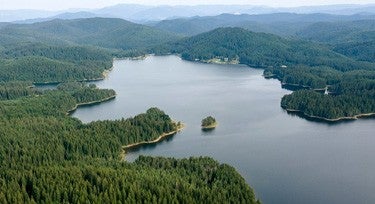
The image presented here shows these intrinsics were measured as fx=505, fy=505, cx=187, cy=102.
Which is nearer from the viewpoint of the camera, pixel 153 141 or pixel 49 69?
pixel 153 141

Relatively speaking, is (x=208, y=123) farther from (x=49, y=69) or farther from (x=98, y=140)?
(x=49, y=69)

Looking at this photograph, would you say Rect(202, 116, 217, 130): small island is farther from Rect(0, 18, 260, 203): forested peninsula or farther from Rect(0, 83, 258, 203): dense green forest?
Rect(0, 83, 258, 203): dense green forest

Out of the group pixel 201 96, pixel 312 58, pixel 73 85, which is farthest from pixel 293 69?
pixel 73 85

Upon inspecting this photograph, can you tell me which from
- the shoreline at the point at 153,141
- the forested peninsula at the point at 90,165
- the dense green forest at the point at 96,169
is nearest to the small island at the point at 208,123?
the shoreline at the point at 153,141

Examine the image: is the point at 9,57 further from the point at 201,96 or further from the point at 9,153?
the point at 9,153

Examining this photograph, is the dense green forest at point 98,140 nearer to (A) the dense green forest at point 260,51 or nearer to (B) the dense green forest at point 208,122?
(A) the dense green forest at point 260,51

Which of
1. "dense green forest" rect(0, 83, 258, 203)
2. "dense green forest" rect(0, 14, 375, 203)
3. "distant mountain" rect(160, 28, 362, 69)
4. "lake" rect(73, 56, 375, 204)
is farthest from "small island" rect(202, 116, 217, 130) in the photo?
"distant mountain" rect(160, 28, 362, 69)

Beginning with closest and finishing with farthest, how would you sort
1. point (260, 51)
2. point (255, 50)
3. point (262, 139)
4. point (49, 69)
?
point (262, 139)
point (49, 69)
point (260, 51)
point (255, 50)

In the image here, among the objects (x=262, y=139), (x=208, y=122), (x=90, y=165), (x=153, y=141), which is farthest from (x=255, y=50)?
(x=90, y=165)
